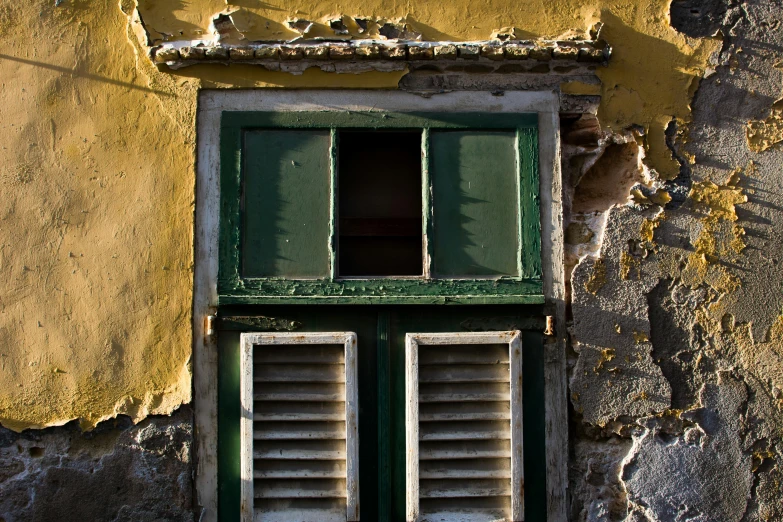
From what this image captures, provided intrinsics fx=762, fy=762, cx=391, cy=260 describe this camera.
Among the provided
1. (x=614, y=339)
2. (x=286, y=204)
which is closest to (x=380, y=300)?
(x=286, y=204)

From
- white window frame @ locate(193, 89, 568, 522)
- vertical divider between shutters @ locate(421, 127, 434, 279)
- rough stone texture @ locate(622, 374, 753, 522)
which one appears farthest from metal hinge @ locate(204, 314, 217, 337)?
rough stone texture @ locate(622, 374, 753, 522)

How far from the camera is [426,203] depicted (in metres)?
3.53

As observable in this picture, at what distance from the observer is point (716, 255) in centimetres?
351

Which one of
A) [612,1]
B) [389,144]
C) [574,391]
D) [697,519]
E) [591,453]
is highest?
[612,1]

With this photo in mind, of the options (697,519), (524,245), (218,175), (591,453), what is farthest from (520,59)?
(697,519)

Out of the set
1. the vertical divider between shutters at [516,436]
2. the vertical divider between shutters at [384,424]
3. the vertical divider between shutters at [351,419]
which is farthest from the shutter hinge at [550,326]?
the vertical divider between shutters at [351,419]

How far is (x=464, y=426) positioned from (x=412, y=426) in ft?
0.79

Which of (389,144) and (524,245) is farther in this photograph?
(389,144)

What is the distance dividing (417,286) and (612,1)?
169 centimetres

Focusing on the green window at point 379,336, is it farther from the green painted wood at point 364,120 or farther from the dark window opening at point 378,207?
the dark window opening at point 378,207

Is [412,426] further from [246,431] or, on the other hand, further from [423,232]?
[423,232]

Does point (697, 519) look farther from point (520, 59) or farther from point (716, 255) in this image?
point (520, 59)

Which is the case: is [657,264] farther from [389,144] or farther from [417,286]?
[389,144]

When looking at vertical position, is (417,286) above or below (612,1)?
below
